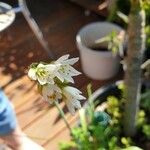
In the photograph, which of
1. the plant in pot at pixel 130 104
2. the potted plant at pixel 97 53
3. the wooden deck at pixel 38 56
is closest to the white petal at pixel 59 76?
the plant in pot at pixel 130 104

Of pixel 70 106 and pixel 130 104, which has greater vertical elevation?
pixel 70 106

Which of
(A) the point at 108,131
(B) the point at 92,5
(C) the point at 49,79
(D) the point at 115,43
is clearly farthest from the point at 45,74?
(B) the point at 92,5

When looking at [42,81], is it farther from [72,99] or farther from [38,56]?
[38,56]

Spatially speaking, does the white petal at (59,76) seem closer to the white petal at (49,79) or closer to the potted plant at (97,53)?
the white petal at (49,79)

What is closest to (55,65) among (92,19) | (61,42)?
(61,42)

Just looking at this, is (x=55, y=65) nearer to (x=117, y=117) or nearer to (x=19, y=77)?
(x=117, y=117)
